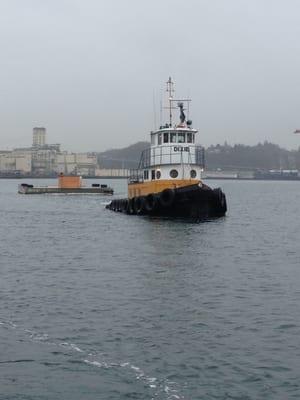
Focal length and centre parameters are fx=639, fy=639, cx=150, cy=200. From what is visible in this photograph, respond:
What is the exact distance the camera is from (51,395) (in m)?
10.7

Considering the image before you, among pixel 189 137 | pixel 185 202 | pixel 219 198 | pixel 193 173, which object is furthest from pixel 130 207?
pixel 219 198

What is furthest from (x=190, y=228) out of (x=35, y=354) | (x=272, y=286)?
(x=35, y=354)

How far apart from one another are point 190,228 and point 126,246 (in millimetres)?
8204

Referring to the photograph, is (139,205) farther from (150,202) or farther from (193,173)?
(193,173)

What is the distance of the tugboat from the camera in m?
42.9

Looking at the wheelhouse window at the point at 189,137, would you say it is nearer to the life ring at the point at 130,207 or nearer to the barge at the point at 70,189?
the life ring at the point at 130,207

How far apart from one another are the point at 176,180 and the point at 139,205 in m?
3.81

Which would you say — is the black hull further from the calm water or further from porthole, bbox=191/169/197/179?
the calm water

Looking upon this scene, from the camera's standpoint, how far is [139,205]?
47.0 metres

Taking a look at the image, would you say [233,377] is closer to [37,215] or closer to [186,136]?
[186,136]

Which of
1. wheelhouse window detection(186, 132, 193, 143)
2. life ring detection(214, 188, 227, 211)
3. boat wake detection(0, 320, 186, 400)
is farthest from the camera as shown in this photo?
wheelhouse window detection(186, 132, 193, 143)

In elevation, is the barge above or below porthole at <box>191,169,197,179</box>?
below

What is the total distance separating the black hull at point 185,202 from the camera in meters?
42.6

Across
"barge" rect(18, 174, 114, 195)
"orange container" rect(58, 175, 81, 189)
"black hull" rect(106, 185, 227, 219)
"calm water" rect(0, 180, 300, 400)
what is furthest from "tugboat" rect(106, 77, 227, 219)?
"orange container" rect(58, 175, 81, 189)
